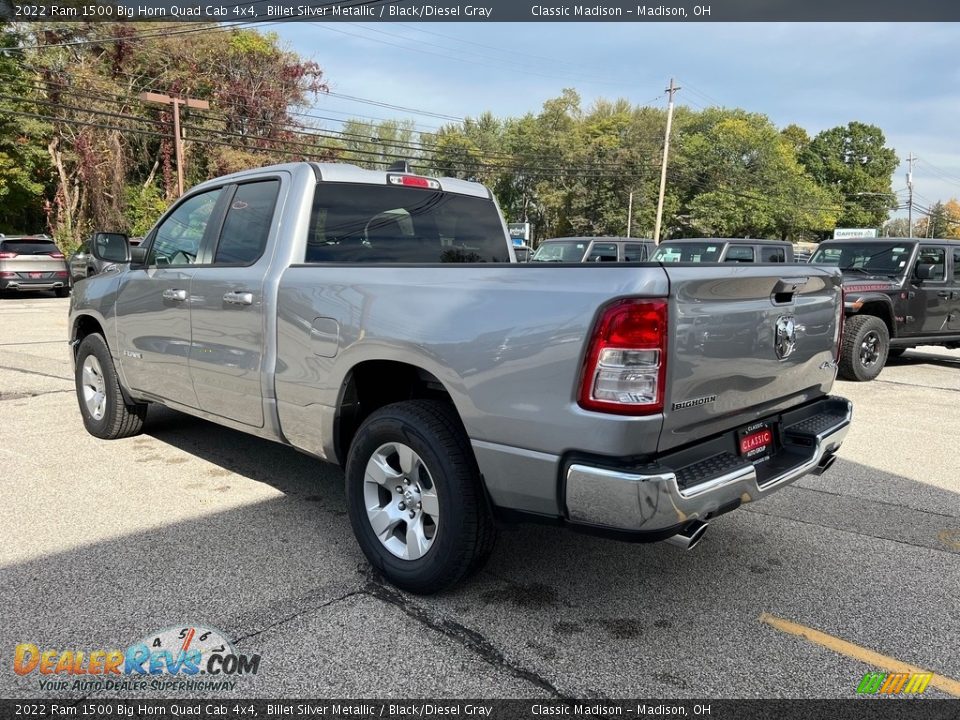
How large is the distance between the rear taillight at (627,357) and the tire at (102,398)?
4.18 m

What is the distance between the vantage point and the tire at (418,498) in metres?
2.85

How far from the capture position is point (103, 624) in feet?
9.31

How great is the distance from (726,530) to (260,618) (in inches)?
98.6

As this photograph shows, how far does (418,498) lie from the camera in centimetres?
308

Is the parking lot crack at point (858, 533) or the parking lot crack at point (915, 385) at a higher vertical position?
the parking lot crack at point (858, 533)

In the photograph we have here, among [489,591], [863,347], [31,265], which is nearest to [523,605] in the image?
[489,591]

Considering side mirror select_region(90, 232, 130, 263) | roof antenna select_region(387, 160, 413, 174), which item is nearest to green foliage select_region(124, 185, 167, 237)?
side mirror select_region(90, 232, 130, 263)

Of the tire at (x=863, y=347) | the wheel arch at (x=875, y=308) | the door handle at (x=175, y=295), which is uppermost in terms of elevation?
the door handle at (x=175, y=295)

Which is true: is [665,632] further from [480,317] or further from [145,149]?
[145,149]

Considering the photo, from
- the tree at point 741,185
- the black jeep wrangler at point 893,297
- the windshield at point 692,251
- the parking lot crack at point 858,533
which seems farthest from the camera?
the tree at point 741,185

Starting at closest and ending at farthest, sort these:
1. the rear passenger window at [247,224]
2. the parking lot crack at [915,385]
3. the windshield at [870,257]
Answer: the rear passenger window at [247,224]
the parking lot crack at [915,385]
the windshield at [870,257]

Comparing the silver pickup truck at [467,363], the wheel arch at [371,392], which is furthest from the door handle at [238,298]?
the wheel arch at [371,392]

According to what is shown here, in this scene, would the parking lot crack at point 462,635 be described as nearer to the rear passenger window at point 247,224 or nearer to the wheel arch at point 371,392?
the wheel arch at point 371,392

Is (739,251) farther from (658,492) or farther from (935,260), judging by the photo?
(658,492)
